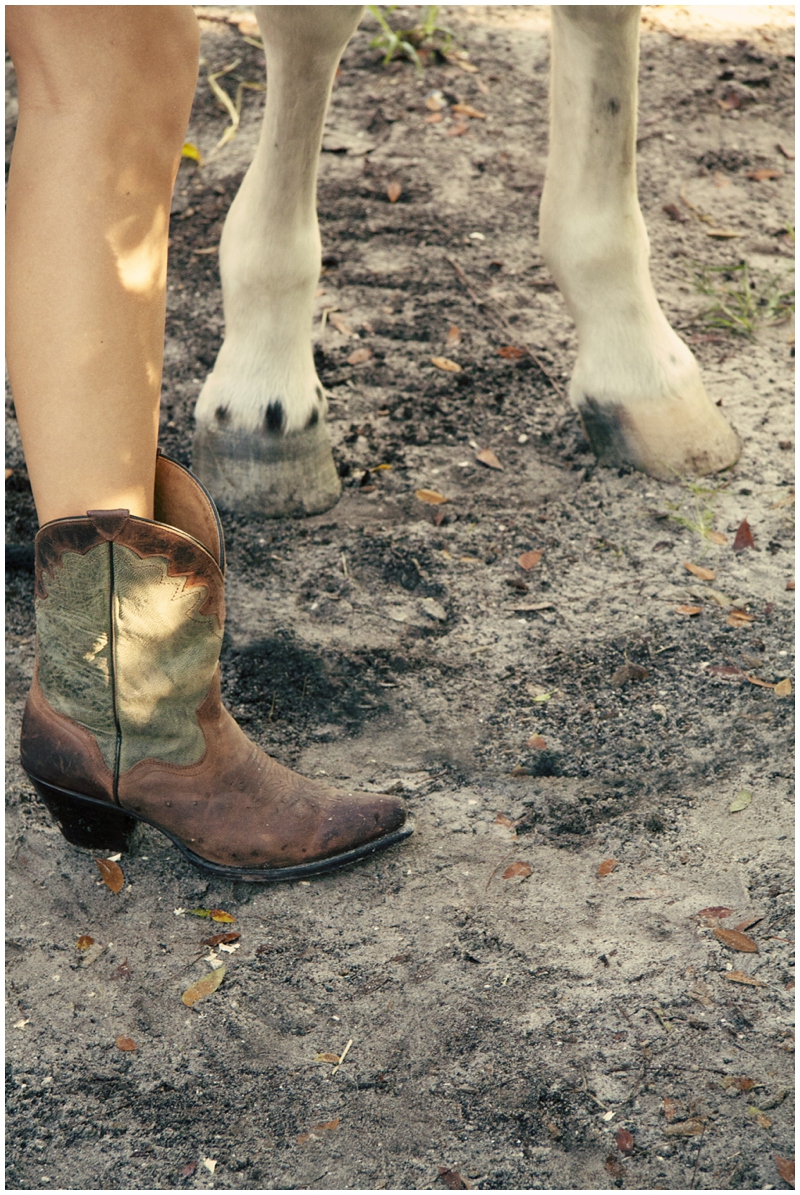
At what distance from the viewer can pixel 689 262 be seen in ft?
10.0

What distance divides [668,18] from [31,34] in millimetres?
3177

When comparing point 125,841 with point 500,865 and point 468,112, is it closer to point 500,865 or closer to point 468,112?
point 500,865

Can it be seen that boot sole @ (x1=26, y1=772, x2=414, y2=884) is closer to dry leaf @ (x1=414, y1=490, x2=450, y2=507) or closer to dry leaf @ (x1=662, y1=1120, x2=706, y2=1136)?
dry leaf @ (x1=662, y1=1120, x2=706, y2=1136)

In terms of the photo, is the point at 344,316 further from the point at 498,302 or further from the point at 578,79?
the point at 578,79

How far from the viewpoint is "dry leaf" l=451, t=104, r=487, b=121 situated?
360cm

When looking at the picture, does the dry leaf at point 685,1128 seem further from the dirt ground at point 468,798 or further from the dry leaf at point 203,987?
the dry leaf at point 203,987

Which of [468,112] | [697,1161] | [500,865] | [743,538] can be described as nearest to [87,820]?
[500,865]

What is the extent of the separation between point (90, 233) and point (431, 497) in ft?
3.78

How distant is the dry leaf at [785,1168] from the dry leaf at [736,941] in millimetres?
291

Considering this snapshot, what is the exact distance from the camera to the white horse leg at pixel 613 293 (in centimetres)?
222

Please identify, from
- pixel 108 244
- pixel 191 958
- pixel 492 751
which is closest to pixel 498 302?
pixel 492 751

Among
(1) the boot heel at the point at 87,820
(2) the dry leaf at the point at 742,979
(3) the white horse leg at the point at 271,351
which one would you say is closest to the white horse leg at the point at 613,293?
(3) the white horse leg at the point at 271,351

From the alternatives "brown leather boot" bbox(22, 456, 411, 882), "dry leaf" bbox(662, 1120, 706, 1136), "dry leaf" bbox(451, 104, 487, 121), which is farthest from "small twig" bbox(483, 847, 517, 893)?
"dry leaf" bbox(451, 104, 487, 121)

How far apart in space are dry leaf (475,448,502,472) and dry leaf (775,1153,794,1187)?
1543 millimetres
